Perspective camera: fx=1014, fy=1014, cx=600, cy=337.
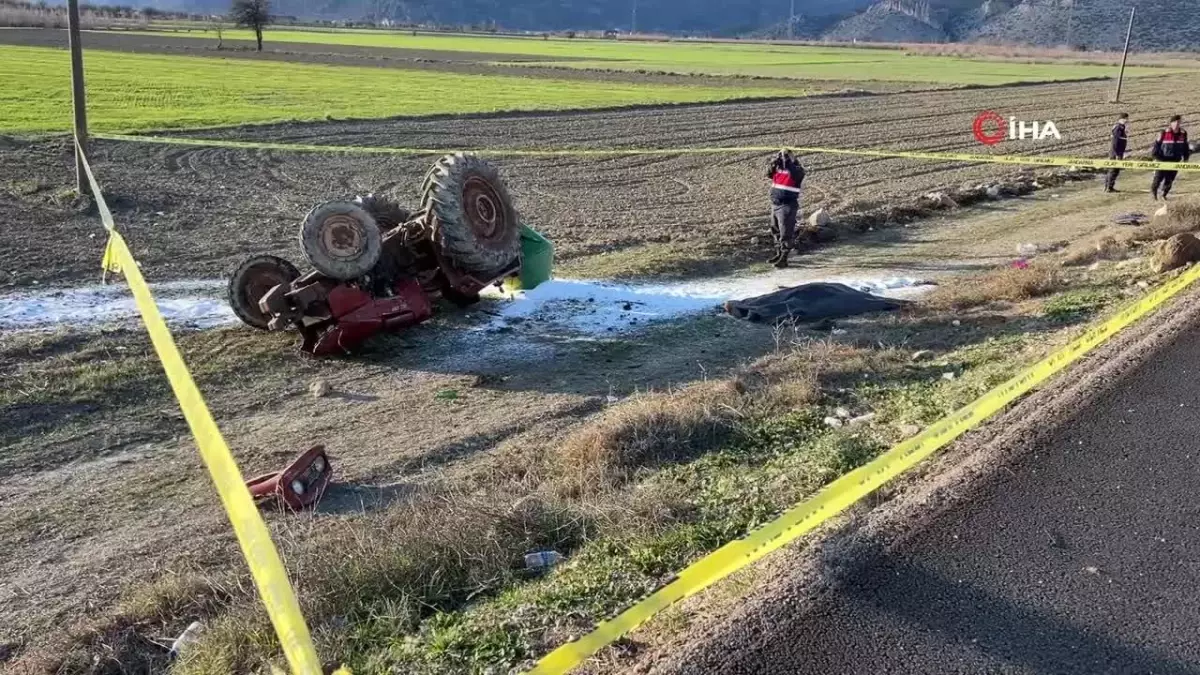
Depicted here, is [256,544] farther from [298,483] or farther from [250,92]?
[250,92]

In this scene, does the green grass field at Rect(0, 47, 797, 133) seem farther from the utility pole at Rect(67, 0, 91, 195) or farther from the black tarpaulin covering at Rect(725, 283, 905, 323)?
the black tarpaulin covering at Rect(725, 283, 905, 323)

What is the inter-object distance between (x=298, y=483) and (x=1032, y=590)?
156 inches

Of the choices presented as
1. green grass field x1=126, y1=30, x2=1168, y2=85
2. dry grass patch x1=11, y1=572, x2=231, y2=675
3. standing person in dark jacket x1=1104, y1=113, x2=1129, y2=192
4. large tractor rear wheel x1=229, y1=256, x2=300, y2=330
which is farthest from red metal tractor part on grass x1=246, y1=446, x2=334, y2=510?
green grass field x1=126, y1=30, x2=1168, y2=85

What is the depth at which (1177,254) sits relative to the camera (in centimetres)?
1033

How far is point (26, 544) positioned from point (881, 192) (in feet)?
51.5

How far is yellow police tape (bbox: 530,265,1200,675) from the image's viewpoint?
338 cm

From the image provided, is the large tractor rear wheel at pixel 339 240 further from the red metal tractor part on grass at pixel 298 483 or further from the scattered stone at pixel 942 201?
the scattered stone at pixel 942 201

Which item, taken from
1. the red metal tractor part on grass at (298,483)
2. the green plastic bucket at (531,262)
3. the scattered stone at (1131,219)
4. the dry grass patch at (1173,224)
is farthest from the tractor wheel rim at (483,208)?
the scattered stone at (1131,219)

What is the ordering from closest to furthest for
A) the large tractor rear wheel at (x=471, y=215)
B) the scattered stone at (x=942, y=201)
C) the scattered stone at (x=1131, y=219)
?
the large tractor rear wheel at (x=471, y=215), the scattered stone at (x=1131, y=219), the scattered stone at (x=942, y=201)

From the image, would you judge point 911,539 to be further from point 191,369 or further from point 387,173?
point 387,173

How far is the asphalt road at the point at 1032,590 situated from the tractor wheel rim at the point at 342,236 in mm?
5525

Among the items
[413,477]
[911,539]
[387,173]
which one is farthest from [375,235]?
[387,173]

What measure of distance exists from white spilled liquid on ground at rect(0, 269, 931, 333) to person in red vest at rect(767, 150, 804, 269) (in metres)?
0.92

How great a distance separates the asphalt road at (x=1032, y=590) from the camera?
11.4 feet
